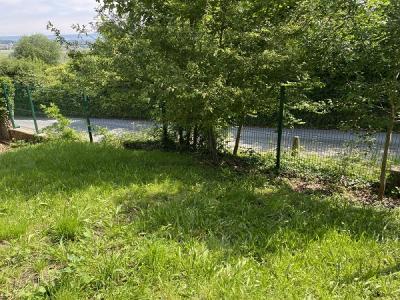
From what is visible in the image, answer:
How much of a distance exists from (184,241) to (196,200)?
1.02 metres

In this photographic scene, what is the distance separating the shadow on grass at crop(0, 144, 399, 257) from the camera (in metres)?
3.42

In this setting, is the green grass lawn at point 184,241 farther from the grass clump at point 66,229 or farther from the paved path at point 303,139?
the paved path at point 303,139

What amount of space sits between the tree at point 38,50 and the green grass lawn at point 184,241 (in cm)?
3043

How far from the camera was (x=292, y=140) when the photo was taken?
772 centimetres

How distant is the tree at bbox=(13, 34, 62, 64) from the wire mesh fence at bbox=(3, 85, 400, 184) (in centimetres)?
2459

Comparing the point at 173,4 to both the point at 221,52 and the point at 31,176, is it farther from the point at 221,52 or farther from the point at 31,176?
the point at 31,176

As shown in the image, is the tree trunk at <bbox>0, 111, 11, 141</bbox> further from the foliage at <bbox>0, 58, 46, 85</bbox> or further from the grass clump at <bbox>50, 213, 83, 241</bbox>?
the foliage at <bbox>0, 58, 46, 85</bbox>

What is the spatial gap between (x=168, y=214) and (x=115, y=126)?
5.64 metres

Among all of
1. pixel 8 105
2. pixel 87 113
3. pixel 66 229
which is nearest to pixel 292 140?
pixel 87 113

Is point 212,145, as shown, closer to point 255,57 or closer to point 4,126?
point 255,57

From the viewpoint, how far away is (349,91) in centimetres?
514

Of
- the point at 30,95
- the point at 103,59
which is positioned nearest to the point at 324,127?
the point at 103,59

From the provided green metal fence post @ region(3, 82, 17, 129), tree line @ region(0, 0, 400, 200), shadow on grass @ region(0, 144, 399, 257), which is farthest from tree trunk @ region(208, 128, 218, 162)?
green metal fence post @ region(3, 82, 17, 129)

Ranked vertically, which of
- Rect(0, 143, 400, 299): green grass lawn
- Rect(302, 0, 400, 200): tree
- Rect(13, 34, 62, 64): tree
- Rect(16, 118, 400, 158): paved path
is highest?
Rect(13, 34, 62, 64): tree
